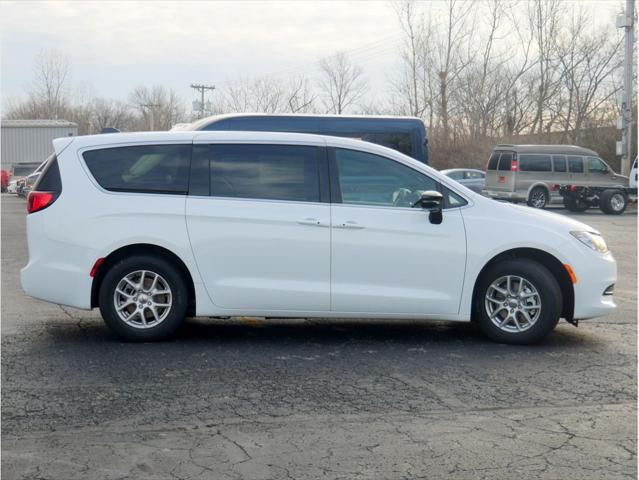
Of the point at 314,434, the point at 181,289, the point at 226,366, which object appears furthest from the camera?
the point at 181,289

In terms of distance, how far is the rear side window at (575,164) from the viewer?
98.1 ft

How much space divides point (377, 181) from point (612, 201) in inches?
965

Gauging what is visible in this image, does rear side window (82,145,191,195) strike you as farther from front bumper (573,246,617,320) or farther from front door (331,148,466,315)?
front bumper (573,246,617,320)

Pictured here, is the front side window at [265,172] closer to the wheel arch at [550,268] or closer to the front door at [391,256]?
the front door at [391,256]

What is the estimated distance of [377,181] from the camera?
7.48m

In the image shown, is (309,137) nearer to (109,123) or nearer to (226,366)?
(226,366)

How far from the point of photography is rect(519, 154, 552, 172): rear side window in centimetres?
2941

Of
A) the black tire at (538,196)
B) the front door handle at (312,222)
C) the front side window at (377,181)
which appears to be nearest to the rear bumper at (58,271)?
the front door handle at (312,222)

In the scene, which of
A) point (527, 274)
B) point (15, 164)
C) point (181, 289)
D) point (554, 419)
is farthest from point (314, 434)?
point (15, 164)

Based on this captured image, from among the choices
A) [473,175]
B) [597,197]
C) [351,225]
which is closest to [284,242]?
[351,225]

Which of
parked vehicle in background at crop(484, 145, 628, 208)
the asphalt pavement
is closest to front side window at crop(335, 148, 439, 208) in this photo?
the asphalt pavement

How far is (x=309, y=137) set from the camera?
7633mm

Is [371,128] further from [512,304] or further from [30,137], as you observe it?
[30,137]

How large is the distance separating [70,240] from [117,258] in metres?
0.42
